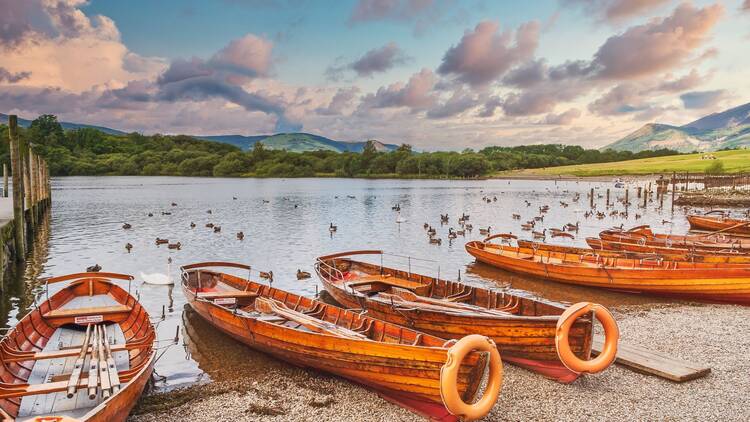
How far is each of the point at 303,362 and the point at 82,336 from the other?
20.0ft

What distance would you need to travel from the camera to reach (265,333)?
12836mm

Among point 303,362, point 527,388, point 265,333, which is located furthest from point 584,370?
point 265,333

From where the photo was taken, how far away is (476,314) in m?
12.7

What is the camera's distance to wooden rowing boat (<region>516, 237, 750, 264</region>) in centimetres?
2123

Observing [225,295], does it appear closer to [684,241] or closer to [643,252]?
[643,252]

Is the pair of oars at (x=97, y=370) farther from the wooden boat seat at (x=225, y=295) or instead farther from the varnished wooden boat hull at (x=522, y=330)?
the varnished wooden boat hull at (x=522, y=330)

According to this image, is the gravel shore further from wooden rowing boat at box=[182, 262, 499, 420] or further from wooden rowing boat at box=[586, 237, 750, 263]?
wooden rowing boat at box=[586, 237, 750, 263]

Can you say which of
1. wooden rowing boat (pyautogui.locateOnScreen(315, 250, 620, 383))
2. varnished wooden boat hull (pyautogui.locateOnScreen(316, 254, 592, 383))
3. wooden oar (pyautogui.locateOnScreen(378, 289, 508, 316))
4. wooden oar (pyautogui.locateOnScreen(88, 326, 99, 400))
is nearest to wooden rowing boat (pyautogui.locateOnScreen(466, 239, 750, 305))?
wooden rowing boat (pyautogui.locateOnScreen(315, 250, 620, 383))

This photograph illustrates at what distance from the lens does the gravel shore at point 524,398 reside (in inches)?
399

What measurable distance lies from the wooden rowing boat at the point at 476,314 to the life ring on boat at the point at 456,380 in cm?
301

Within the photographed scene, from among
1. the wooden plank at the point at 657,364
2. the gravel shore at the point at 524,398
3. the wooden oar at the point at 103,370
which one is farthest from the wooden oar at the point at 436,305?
the wooden oar at the point at 103,370

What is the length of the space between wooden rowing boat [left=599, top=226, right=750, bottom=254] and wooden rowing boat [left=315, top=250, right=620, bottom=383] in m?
14.4

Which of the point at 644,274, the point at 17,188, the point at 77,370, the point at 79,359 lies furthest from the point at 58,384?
the point at 17,188

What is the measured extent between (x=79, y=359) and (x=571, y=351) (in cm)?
1071
